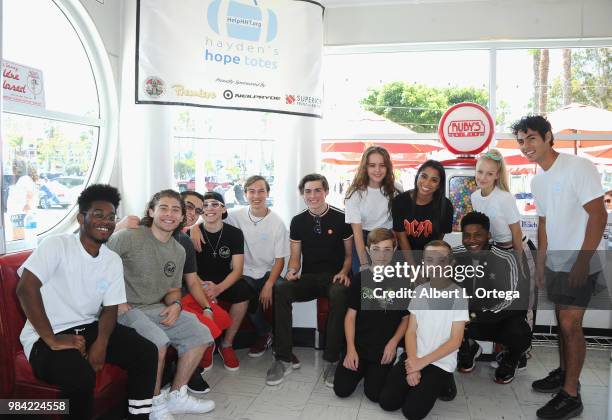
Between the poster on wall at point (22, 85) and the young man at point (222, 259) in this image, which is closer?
the poster on wall at point (22, 85)

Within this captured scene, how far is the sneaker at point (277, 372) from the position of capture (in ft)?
10.5

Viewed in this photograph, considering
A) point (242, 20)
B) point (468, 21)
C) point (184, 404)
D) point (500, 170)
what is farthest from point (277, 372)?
point (468, 21)

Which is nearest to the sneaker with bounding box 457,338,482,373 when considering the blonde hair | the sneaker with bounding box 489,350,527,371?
the sneaker with bounding box 489,350,527,371

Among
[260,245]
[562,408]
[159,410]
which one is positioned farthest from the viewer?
[260,245]

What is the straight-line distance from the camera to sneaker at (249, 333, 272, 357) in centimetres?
373

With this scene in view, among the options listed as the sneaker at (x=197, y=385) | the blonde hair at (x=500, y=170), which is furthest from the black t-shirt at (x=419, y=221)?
the sneaker at (x=197, y=385)

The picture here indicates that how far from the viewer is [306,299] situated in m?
3.57

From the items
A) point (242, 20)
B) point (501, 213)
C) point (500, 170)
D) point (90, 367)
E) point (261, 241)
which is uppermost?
point (242, 20)

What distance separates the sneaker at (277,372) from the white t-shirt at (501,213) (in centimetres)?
181

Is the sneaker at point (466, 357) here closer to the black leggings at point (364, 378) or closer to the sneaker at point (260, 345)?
the black leggings at point (364, 378)

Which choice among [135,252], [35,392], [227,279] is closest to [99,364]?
[35,392]

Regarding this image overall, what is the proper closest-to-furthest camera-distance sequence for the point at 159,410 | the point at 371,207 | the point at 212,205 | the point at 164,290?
the point at 159,410 < the point at 164,290 < the point at 212,205 < the point at 371,207

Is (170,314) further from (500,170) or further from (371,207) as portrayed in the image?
(500,170)

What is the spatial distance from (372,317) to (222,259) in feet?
4.05
